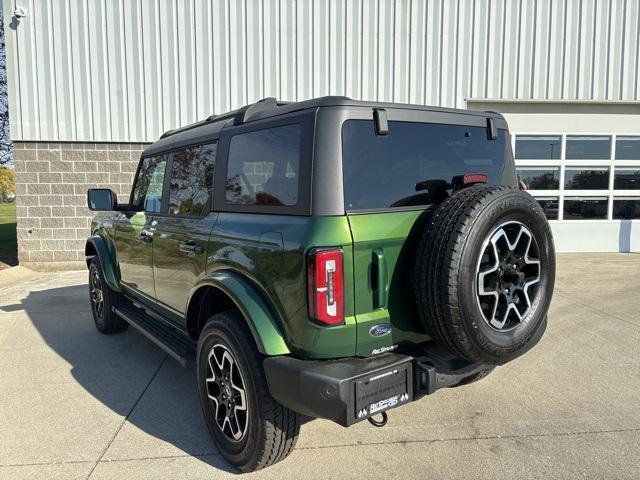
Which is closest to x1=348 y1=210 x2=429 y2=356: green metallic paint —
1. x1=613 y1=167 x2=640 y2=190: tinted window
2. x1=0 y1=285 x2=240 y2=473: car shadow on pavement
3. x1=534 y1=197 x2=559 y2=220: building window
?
x1=0 y1=285 x2=240 y2=473: car shadow on pavement

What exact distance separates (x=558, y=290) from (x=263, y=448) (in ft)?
19.7

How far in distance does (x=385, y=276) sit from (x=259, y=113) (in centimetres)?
124

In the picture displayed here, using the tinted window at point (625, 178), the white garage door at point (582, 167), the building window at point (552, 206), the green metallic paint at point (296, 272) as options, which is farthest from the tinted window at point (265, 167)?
the tinted window at point (625, 178)

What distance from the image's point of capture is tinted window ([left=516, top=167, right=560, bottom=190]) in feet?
33.2

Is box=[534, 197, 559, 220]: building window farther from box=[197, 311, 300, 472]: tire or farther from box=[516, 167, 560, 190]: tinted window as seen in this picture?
box=[197, 311, 300, 472]: tire

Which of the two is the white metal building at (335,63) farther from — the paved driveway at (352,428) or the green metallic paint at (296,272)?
the green metallic paint at (296,272)

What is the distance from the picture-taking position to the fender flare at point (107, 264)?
15.5ft

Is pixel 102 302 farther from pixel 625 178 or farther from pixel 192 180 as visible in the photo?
pixel 625 178

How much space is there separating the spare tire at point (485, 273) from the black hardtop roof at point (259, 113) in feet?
2.06

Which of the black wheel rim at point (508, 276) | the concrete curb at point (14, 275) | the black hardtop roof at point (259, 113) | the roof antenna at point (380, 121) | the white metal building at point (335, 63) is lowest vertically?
the concrete curb at point (14, 275)

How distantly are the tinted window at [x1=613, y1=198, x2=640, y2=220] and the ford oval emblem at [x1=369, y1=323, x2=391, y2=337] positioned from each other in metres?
10.1

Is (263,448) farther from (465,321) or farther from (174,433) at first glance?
(465,321)

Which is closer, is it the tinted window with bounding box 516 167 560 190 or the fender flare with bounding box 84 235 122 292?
the fender flare with bounding box 84 235 122 292

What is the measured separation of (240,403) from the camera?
262 cm
